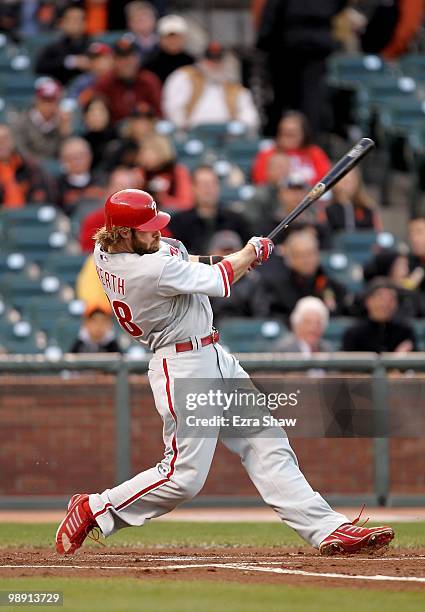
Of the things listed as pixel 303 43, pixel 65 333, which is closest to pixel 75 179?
pixel 65 333

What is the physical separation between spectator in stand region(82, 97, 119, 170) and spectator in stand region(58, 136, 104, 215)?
0.34 m

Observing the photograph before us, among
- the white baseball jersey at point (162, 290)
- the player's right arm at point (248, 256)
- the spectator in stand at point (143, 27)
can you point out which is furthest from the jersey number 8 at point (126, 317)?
the spectator in stand at point (143, 27)

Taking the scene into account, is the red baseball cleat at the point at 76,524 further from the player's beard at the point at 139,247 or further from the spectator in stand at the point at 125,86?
the spectator in stand at the point at 125,86

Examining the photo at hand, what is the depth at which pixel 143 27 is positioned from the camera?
1488 cm

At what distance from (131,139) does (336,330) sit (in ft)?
9.06

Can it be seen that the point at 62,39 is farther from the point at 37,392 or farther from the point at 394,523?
the point at 394,523

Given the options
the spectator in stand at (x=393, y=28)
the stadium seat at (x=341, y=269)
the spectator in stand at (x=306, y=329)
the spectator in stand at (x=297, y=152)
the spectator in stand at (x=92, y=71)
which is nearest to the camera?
the spectator in stand at (x=306, y=329)

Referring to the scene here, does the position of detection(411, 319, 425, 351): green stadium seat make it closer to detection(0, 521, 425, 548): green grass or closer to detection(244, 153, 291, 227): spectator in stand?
detection(244, 153, 291, 227): spectator in stand

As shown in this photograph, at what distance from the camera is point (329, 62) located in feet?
50.3

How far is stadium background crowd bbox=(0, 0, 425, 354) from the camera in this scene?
11.9m

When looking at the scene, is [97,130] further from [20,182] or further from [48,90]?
[20,182]

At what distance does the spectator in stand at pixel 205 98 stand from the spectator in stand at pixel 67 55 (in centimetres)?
90

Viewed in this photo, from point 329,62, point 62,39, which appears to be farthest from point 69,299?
point 329,62

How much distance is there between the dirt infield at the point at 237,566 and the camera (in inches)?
255
